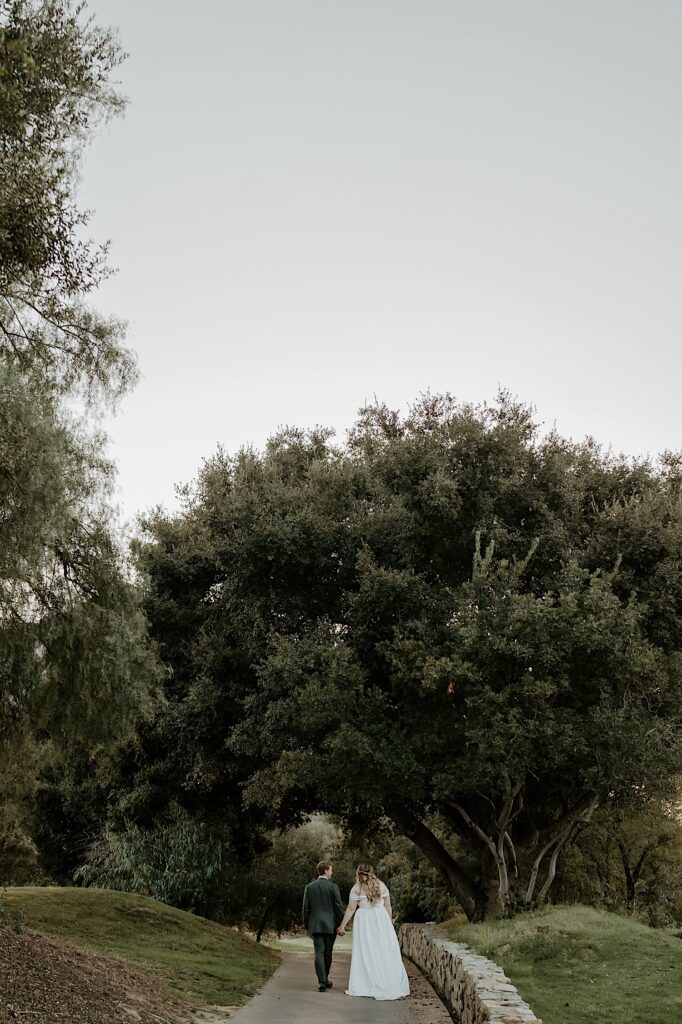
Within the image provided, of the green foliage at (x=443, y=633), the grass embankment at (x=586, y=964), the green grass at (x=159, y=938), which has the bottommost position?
the green grass at (x=159, y=938)

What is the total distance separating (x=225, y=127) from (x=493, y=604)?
39.2ft

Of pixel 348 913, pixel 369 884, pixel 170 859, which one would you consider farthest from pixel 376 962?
pixel 170 859

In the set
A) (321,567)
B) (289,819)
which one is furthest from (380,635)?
(289,819)

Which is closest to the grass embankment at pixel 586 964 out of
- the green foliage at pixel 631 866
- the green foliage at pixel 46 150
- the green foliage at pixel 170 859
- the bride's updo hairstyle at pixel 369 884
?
the bride's updo hairstyle at pixel 369 884

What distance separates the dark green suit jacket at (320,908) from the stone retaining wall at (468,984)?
2071mm

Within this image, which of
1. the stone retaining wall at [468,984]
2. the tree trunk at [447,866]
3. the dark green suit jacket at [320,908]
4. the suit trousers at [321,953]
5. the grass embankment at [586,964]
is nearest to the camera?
the stone retaining wall at [468,984]

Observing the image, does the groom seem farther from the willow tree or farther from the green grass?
the willow tree

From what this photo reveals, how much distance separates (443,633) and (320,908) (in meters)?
8.10

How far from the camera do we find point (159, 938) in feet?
59.6

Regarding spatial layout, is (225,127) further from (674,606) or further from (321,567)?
(674,606)

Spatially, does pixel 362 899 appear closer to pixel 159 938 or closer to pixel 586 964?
pixel 586 964

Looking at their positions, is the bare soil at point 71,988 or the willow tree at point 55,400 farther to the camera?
the willow tree at point 55,400

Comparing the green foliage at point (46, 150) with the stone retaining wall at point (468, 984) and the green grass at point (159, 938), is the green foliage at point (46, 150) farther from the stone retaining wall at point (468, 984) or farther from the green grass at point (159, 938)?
the green grass at point (159, 938)

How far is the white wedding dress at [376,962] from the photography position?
1254 centimetres
